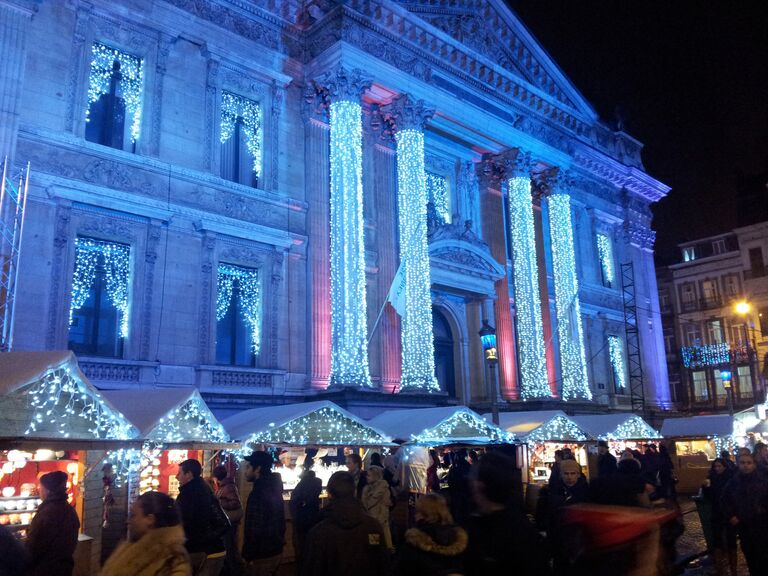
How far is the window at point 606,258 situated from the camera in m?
33.9

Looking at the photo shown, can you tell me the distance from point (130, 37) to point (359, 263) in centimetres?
852

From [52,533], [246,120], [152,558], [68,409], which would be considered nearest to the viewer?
[152,558]

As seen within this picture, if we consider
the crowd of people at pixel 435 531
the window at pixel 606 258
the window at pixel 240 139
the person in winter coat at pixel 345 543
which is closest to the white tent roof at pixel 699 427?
the window at pixel 606 258

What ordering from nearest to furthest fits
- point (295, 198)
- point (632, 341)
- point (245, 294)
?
point (245, 294)
point (295, 198)
point (632, 341)

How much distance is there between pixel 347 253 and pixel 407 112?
5.60 metres

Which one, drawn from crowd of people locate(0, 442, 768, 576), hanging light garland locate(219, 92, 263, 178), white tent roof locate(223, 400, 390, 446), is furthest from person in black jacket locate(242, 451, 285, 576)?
hanging light garland locate(219, 92, 263, 178)

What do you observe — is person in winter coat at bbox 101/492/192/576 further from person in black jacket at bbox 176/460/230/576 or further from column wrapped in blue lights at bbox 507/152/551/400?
column wrapped in blue lights at bbox 507/152/551/400

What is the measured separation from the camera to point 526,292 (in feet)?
87.5

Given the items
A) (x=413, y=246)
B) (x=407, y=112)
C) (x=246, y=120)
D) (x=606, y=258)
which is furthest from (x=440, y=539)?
(x=606, y=258)

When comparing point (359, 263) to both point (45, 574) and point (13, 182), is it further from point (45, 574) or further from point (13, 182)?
point (45, 574)

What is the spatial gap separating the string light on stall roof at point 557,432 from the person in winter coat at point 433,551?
49.8 ft

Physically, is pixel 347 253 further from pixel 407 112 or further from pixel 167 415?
pixel 167 415

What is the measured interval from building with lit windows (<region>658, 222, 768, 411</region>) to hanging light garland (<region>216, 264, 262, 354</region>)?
1529 inches

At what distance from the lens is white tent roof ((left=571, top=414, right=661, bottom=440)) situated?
21.6 meters
